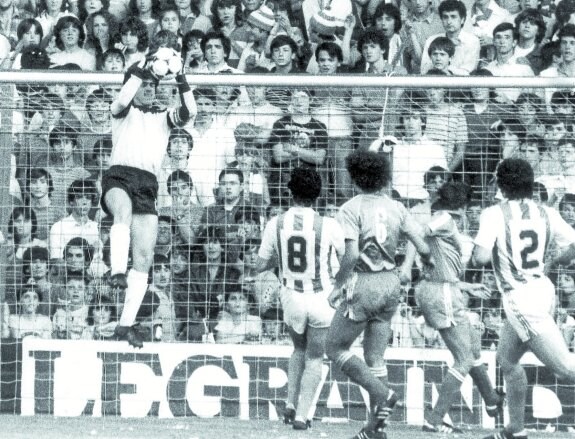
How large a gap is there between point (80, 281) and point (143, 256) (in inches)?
40.3

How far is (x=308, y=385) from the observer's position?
8977mm

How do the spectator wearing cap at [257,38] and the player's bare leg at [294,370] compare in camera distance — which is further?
the spectator wearing cap at [257,38]

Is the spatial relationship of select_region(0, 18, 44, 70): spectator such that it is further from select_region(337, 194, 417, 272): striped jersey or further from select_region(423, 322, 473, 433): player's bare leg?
select_region(423, 322, 473, 433): player's bare leg

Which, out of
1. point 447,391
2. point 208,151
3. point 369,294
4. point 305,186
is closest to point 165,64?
point 305,186

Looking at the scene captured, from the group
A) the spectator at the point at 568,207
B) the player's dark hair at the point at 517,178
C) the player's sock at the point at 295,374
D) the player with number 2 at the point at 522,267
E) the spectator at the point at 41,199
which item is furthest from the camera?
the spectator at the point at 41,199

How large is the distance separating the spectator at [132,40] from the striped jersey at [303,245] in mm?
3234

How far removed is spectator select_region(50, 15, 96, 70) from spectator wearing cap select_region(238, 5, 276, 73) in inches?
54.6

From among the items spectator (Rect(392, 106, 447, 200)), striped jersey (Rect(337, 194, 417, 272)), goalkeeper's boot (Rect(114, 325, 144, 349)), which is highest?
spectator (Rect(392, 106, 447, 200))

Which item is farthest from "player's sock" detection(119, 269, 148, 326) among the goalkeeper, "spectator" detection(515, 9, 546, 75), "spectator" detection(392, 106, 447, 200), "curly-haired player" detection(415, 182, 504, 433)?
"spectator" detection(515, 9, 546, 75)

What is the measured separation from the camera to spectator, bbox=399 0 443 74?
11508 mm

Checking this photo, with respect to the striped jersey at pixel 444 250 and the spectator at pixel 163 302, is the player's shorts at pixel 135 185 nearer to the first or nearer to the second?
the spectator at pixel 163 302

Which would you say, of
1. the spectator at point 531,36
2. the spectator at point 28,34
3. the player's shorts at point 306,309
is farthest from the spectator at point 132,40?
the player's shorts at point 306,309

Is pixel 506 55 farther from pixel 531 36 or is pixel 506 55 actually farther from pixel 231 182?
pixel 231 182

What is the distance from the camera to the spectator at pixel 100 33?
11.8 m
